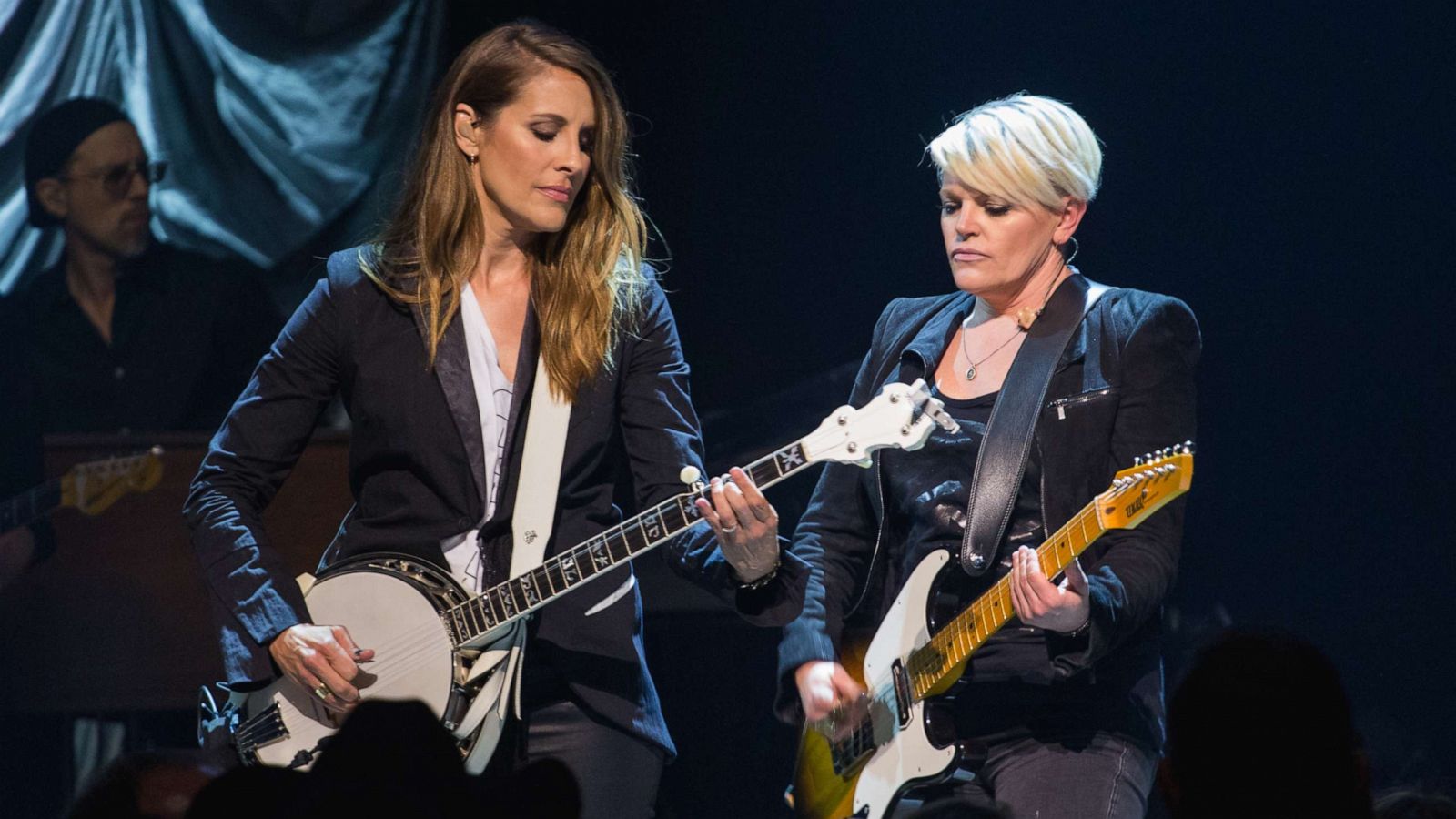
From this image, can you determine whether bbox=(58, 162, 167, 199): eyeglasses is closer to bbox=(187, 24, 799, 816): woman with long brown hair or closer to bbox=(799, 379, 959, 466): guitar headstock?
bbox=(187, 24, 799, 816): woman with long brown hair

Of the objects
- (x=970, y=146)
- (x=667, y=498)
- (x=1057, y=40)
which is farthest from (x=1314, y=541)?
(x=667, y=498)

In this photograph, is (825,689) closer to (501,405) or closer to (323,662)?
(501,405)

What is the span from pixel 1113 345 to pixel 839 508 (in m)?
0.82

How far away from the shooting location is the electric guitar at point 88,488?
5.62 metres

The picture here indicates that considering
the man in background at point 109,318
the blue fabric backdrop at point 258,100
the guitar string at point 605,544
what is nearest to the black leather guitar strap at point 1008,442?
the guitar string at point 605,544

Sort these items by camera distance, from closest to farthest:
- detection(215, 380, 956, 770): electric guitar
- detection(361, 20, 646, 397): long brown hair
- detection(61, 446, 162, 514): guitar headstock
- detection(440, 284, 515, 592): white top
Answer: detection(215, 380, 956, 770): electric guitar → detection(440, 284, 515, 592): white top → detection(361, 20, 646, 397): long brown hair → detection(61, 446, 162, 514): guitar headstock

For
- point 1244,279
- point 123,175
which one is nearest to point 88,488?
point 123,175

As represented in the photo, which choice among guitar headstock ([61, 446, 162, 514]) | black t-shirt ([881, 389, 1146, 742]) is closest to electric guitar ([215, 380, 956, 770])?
black t-shirt ([881, 389, 1146, 742])

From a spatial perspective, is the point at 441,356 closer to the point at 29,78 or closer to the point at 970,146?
the point at 970,146

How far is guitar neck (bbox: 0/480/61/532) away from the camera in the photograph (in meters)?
5.71

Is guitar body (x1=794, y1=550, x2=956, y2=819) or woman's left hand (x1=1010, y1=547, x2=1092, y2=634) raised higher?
woman's left hand (x1=1010, y1=547, x2=1092, y2=634)

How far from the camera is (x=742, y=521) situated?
11.0 ft

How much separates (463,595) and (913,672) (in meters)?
1.06

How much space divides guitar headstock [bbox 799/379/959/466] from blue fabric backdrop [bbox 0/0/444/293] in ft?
11.3
